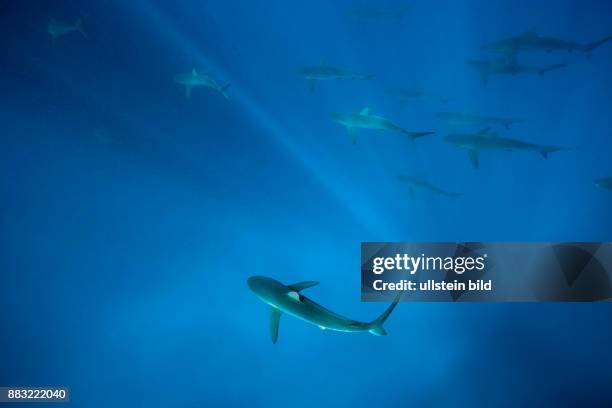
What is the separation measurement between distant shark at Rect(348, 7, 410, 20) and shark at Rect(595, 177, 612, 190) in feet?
11.6

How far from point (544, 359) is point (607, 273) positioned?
4.52ft

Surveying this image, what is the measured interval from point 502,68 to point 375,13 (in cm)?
203

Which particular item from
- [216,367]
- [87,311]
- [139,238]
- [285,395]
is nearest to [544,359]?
[285,395]

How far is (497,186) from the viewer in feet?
18.7

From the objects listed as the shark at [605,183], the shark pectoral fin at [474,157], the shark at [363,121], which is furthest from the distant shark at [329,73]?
the shark at [605,183]

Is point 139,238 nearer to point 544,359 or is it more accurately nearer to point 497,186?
point 497,186

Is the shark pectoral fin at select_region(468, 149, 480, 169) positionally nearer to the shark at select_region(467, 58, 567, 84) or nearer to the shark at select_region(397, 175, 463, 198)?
the shark at select_region(397, 175, 463, 198)

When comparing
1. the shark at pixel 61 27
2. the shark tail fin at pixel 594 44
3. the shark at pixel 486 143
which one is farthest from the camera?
the shark at pixel 61 27

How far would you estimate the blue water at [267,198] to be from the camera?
199 inches

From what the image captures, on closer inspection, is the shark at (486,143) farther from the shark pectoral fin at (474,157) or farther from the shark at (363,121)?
the shark at (363,121)

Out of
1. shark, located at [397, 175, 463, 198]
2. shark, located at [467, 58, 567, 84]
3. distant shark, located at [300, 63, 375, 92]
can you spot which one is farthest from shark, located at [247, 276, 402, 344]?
shark, located at [467, 58, 567, 84]

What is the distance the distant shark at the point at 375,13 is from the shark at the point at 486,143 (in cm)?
213

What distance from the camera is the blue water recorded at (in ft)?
16.6

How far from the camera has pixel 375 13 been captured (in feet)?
19.6
